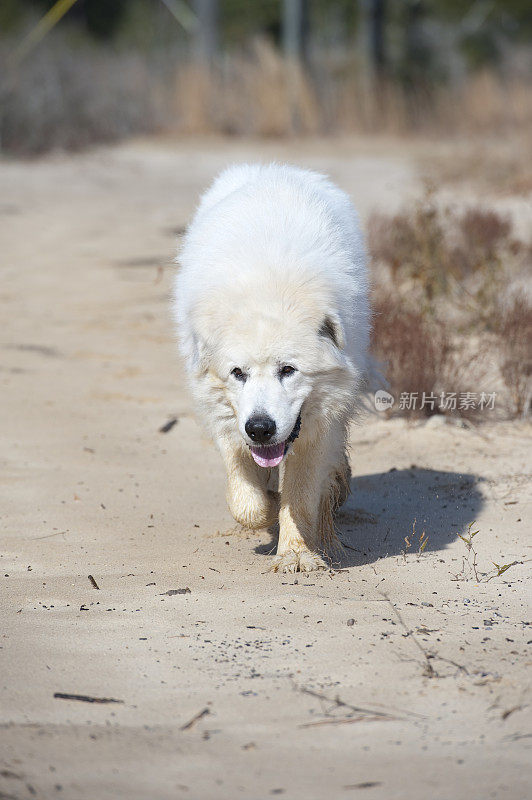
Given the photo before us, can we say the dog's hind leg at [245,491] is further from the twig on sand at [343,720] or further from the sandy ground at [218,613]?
the twig on sand at [343,720]

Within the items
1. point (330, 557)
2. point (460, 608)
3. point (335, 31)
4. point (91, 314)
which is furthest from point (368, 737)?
point (335, 31)

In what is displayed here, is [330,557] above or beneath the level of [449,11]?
beneath

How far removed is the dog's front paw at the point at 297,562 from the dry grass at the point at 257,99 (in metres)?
14.1

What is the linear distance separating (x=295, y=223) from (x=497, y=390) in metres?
2.99

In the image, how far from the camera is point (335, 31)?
35.4 meters

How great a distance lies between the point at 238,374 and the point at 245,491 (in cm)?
71

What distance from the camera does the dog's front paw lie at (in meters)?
4.23

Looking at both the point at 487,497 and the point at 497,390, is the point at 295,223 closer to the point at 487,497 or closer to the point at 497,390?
the point at 487,497

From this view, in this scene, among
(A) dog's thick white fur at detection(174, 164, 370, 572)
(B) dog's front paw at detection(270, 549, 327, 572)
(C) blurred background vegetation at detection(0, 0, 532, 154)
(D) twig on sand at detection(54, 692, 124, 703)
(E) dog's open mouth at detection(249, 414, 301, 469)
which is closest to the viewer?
(D) twig on sand at detection(54, 692, 124, 703)

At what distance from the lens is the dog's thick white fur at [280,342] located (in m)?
3.91

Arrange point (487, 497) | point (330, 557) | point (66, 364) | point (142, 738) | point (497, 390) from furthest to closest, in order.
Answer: point (66, 364), point (497, 390), point (487, 497), point (330, 557), point (142, 738)

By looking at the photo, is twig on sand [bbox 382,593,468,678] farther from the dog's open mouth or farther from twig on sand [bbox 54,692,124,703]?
twig on sand [bbox 54,692,124,703]

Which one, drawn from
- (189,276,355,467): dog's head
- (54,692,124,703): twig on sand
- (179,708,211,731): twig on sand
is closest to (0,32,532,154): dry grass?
(189,276,355,467): dog's head

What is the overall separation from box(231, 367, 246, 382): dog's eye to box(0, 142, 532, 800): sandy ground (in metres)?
0.88
